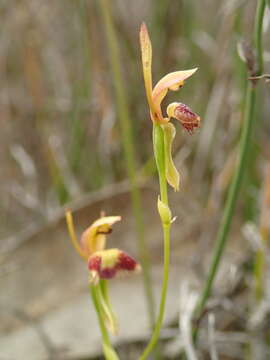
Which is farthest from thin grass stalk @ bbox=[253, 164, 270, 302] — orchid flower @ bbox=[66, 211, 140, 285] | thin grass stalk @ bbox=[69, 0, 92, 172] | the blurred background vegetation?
thin grass stalk @ bbox=[69, 0, 92, 172]

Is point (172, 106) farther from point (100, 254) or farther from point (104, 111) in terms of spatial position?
point (104, 111)

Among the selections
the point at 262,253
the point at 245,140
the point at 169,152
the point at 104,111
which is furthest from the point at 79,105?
the point at 169,152

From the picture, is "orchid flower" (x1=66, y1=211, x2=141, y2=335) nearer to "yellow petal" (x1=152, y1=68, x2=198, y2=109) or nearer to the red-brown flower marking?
the red-brown flower marking

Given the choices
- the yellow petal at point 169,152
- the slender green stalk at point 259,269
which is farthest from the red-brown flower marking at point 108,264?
the slender green stalk at point 259,269

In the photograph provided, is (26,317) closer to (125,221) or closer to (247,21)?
(125,221)

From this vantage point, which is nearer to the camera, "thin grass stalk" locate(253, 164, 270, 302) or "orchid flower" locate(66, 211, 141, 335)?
"orchid flower" locate(66, 211, 141, 335)

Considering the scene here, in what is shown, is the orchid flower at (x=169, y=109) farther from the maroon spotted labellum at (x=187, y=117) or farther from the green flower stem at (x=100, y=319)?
the green flower stem at (x=100, y=319)
